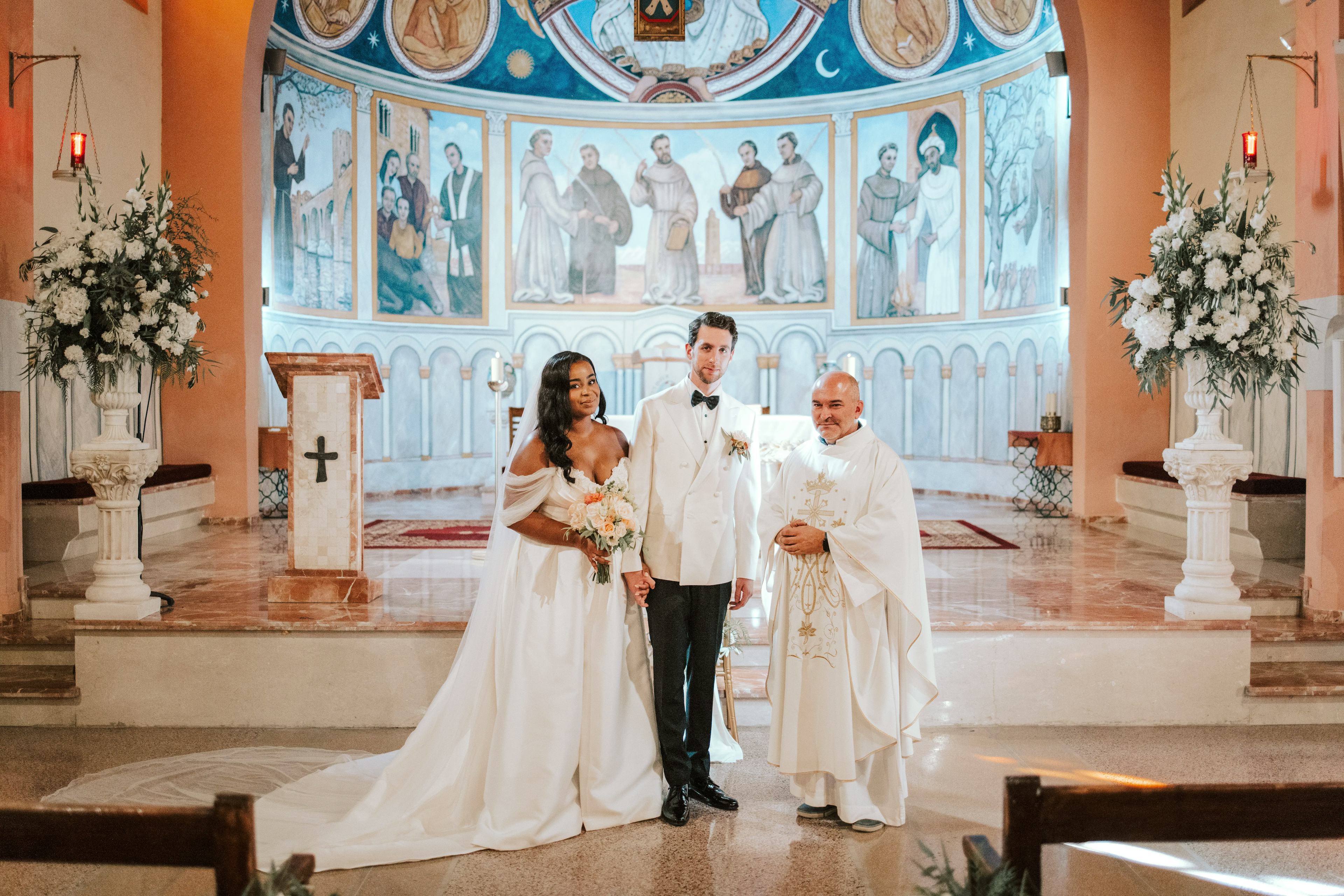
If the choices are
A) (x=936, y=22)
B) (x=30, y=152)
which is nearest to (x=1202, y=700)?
(x=30, y=152)

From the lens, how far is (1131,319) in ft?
18.1

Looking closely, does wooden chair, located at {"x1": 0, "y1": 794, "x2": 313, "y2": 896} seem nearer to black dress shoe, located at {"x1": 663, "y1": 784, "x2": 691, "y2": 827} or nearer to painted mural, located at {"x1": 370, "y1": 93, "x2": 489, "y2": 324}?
black dress shoe, located at {"x1": 663, "y1": 784, "x2": 691, "y2": 827}

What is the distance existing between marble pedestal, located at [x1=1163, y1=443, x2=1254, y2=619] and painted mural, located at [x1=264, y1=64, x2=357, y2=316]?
9.20 m

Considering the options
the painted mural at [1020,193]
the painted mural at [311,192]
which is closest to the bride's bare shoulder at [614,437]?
the painted mural at [311,192]

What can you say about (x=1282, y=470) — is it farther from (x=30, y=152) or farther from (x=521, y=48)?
(x=521, y=48)

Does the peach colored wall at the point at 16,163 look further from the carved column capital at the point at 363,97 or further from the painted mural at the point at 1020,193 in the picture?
the painted mural at the point at 1020,193

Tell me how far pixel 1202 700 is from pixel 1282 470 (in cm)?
381

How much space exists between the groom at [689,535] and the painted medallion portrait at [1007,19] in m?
A: 9.82

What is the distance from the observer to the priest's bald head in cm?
370

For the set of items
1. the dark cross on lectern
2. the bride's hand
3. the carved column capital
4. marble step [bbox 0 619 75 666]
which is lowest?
marble step [bbox 0 619 75 666]

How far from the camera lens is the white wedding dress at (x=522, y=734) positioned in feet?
11.8

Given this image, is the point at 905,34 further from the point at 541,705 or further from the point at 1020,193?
the point at 541,705

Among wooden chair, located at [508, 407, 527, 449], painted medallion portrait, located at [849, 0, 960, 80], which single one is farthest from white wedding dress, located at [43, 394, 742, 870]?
painted medallion portrait, located at [849, 0, 960, 80]

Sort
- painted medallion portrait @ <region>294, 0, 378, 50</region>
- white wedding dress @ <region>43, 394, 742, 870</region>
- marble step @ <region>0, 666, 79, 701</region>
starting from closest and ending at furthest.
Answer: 1. white wedding dress @ <region>43, 394, 742, 870</region>
2. marble step @ <region>0, 666, 79, 701</region>
3. painted medallion portrait @ <region>294, 0, 378, 50</region>
